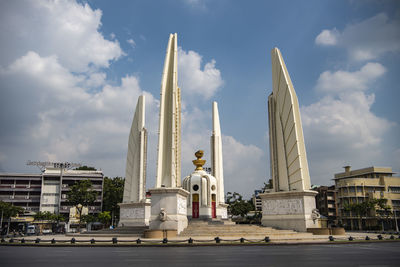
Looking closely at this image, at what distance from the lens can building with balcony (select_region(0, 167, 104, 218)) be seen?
196 ft

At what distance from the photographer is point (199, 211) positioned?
31922mm

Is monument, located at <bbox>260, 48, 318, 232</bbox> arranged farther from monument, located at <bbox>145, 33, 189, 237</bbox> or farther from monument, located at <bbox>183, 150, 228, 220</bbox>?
monument, located at <bbox>145, 33, 189, 237</bbox>

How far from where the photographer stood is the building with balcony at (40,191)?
59.9m

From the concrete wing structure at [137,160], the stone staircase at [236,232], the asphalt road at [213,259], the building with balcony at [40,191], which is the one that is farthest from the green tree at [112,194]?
the asphalt road at [213,259]

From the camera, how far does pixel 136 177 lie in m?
36.3

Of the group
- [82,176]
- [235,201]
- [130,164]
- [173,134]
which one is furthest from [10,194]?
[173,134]

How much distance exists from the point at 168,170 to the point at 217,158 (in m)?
15.9

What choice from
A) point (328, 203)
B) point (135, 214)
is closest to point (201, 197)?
point (135, 214)

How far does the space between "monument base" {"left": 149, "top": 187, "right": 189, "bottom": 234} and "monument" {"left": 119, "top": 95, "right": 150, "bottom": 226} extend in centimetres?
1118

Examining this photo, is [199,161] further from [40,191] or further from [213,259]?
[40,191]

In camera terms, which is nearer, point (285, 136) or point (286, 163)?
point (286, 163)

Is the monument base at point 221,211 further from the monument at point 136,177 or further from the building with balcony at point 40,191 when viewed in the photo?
the building with balcony at point 40,191

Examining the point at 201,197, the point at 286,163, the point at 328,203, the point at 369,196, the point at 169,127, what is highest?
the point at 169,127

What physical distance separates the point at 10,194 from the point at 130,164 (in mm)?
35986
